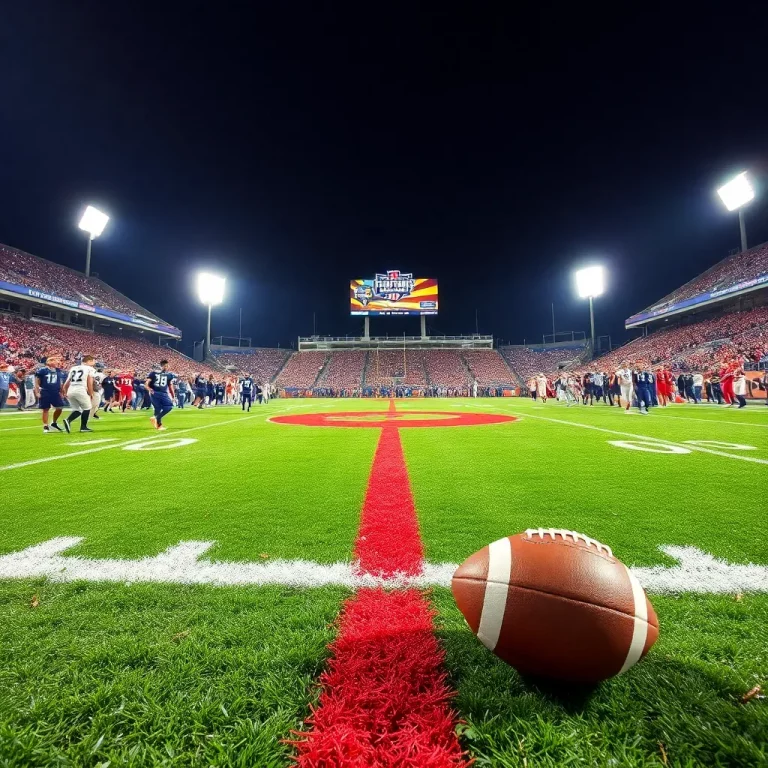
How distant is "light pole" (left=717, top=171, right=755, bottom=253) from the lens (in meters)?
31.9

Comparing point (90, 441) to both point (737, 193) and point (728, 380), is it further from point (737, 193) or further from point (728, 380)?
point (737, 193)

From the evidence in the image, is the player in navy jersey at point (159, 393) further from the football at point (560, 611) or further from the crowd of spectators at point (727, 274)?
the crowd of spectators at point (727, 274)

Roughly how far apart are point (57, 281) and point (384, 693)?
44.2 m

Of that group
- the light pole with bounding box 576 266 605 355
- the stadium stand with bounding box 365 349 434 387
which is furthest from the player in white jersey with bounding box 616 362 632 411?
the stadium stand with bounding box 365 349 434 387

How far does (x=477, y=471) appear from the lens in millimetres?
4312

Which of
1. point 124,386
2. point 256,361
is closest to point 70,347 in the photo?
point 124,386

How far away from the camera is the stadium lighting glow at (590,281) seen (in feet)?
127

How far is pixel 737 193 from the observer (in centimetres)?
3278

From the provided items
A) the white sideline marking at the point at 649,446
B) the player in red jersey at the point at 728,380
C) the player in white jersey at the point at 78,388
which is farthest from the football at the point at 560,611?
the player in red jersey at the point at 728,380

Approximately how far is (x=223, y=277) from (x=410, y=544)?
4300 cm

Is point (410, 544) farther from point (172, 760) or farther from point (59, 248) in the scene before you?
point (59, 248)

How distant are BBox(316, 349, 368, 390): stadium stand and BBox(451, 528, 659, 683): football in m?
42.9

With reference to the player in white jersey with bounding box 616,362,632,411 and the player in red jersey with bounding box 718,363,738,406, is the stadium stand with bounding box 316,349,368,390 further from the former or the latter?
the player in red jersey with bounding box 718,363,738,406

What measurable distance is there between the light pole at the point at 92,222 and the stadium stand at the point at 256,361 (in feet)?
59.3
